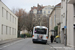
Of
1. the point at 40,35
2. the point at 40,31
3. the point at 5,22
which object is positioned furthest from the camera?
the point at 5,22

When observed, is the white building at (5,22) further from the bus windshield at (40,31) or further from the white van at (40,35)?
the bus windshield at (40,31)

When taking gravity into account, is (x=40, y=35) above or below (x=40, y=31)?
below

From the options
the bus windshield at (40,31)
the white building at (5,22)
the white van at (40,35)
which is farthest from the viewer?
the white building at (5,22)

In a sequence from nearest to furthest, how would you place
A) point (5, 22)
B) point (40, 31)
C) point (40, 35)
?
point (40, 35) → point (40, 31) → point (5, 22)

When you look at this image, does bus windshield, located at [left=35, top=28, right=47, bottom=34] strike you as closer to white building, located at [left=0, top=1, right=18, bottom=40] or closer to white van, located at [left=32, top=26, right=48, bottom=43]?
white van, located at [left=32, top=26, right=48, bottom=43]

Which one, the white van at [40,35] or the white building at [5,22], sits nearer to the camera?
the white van at [40,35]

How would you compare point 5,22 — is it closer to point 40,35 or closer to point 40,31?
point 40,31

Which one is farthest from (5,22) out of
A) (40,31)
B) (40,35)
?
(40,35)

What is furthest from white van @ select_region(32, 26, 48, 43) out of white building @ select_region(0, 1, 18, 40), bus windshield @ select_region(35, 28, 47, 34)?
white building @ select_region(0, 1, 18, 40)

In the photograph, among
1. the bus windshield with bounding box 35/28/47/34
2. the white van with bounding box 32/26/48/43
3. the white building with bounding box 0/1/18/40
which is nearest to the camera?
the white van with bounding box 32/26/48/43

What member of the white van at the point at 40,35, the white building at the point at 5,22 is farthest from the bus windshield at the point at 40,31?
the white building at the point at 5,22

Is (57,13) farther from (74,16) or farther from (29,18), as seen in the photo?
(29,18)

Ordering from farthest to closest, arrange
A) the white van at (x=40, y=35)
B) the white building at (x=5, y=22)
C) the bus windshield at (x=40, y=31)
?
the white building at (x=5, y=22)
the bus windshield at (x=40, y=31)
the white van at (x=40, y=35)

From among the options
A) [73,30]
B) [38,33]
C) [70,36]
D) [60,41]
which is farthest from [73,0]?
[60,41]
